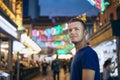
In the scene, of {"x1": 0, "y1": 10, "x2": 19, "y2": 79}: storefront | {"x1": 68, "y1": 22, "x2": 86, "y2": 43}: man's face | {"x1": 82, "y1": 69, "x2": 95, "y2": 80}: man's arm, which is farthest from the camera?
{"x1": 0, "y1": 10, "x2": 19, "y2": 79}: storefront

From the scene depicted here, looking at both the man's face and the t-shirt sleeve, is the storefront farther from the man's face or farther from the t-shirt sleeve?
the t-shirt sleeve

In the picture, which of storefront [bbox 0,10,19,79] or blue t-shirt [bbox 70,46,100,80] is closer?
blue t-shirt [bbox 70,46,100,80]

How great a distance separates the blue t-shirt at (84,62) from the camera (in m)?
3.55

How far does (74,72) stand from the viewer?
3727mm

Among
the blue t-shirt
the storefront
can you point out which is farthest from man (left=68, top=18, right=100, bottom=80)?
the storefront

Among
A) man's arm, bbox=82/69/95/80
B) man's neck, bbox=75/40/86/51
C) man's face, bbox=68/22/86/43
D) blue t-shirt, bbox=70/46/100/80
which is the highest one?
man's face, bbox=68/22/86/43

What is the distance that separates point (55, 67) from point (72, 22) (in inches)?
812

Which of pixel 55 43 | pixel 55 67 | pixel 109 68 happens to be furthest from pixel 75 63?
pixel 55 43

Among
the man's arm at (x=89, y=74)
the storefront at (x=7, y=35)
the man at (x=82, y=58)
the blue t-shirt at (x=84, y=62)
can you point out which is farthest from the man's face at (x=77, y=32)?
the storefront at (x=7, y=35)

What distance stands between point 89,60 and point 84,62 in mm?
A: 52

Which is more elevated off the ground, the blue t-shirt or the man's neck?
the man's neck

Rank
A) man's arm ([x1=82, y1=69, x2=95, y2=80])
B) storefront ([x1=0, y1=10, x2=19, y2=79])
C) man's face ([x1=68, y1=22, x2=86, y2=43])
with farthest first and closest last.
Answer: storefront ([x1=0, y1=10, x2=19, y2=79]), man's face ([x1=68, y1=22, x2=86, y2=43]), man's arm ([x1=82, y1=69, x2=95, y2=80])

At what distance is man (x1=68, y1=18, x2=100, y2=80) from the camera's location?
354 centimetres

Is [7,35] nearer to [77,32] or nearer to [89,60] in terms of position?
[77,32]
